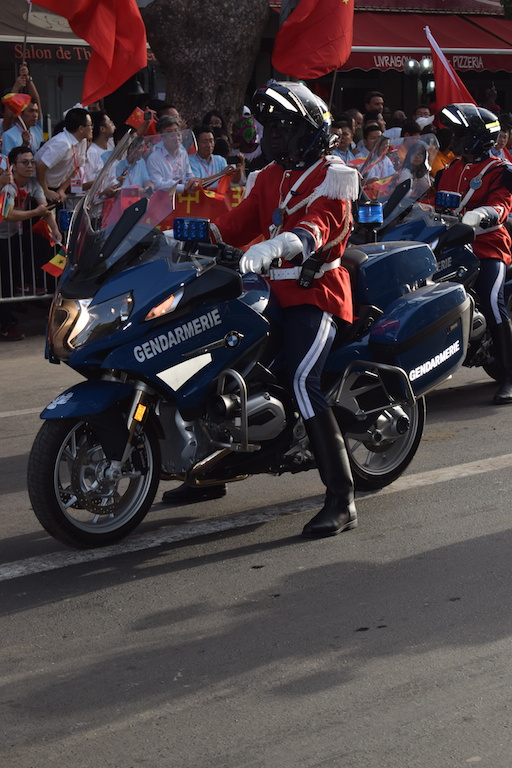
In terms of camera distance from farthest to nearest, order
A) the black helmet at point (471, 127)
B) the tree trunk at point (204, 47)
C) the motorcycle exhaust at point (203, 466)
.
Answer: the tree trunk at point (204, 47)
the black helmet at point (471, 127)
the motorcycle exhaust at point (203, 466)

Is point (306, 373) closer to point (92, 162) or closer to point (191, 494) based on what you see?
point (191, 494)

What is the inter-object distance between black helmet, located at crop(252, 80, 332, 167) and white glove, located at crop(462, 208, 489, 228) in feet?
8.10

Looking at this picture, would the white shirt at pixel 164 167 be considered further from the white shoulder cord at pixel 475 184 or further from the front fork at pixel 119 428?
the white shoulder cord at pixel 475 184

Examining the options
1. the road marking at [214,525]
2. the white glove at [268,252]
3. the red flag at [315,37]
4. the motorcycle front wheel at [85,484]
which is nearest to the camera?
the white glove at [268,252]

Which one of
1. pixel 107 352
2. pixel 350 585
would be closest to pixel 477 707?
pixel 350 585

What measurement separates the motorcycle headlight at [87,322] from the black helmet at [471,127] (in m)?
3.63

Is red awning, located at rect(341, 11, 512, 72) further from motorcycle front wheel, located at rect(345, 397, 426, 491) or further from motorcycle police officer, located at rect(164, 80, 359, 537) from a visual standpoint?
motorcycle police officer, located at rect(164, 80, 359, 537)

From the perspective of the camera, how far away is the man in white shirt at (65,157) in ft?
35.6

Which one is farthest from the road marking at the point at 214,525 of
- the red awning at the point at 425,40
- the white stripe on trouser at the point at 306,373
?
the red awning at the point at 425,40

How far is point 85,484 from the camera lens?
485 cm

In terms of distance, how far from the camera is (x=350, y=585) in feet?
15.1

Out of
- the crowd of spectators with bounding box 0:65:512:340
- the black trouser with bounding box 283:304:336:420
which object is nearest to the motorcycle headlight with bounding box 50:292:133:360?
the black trouser with bounding box 283:304:336:420

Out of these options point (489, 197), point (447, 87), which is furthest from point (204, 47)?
point (489, 197)

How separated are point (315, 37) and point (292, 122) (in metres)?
7.29
